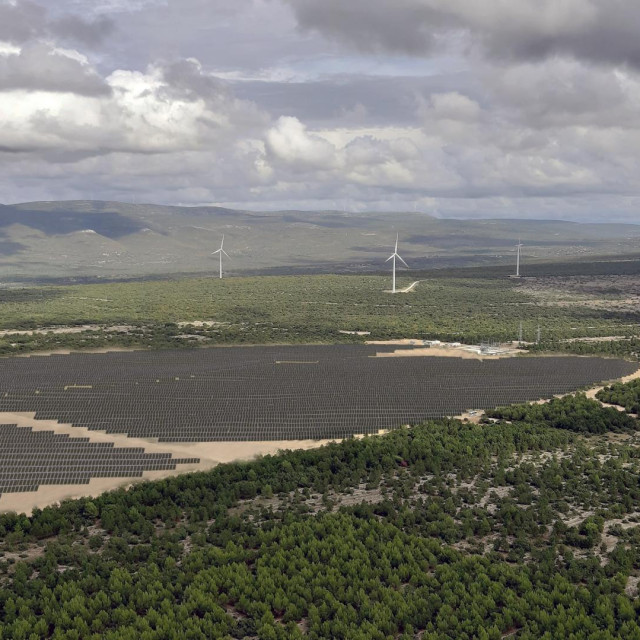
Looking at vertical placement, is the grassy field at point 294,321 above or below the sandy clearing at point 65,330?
above

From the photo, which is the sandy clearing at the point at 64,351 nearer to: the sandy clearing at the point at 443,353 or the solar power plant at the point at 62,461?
the sandy clearing at the point at 443,353

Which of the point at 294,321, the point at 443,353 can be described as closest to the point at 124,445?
the point at 443,353

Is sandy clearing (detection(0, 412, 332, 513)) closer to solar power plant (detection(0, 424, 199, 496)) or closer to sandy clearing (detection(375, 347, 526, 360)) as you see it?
solar power plant (detection(0, 424, 199, 496))

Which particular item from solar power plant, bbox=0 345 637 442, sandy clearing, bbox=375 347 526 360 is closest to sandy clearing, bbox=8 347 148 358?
solar power plant, bbox=0 345 637 442

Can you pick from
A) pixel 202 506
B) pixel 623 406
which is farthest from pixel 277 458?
pixel 623 406

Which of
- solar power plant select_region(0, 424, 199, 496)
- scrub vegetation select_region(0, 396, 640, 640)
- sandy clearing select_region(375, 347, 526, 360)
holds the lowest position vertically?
solar power plant select_region(0, 424, 199, 496)

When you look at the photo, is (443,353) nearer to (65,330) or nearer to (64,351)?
(64,351)

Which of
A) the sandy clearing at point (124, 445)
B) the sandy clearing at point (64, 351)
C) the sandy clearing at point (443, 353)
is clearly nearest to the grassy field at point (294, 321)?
the sandy clearing at point (64, 351)
